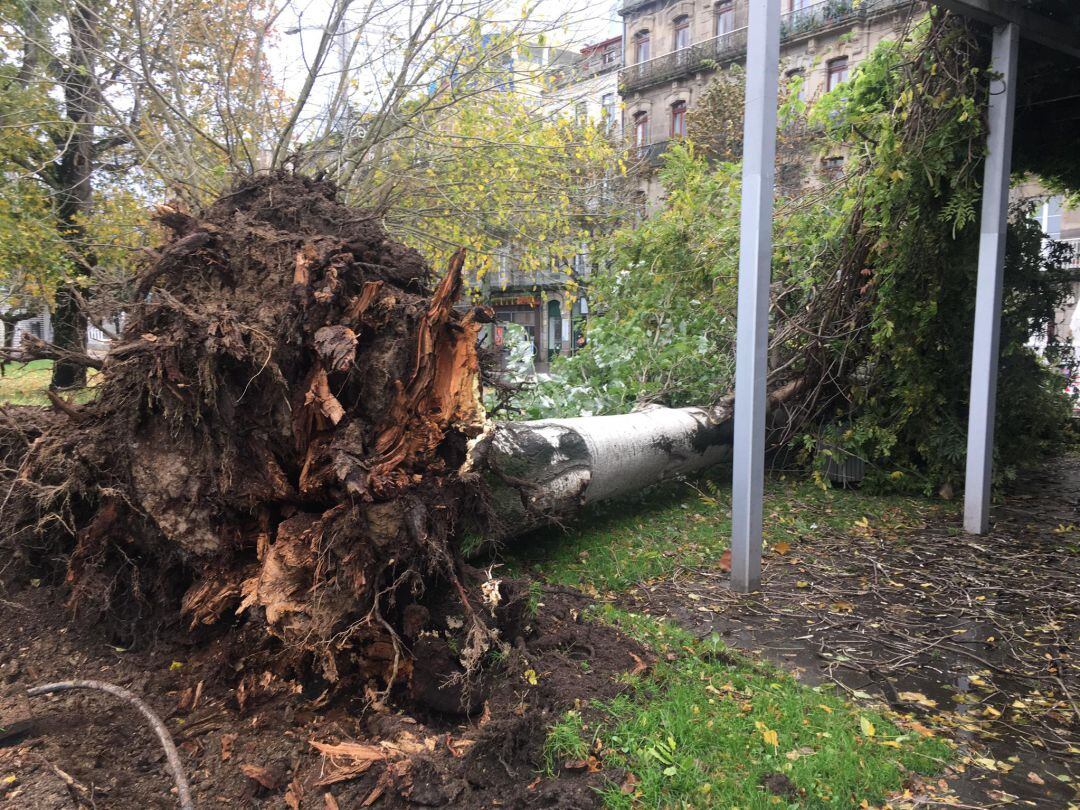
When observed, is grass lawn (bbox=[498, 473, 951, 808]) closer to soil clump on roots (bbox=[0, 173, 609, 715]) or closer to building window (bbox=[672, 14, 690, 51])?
soil clump on roots (bbox=[0, 173, 609, 715])

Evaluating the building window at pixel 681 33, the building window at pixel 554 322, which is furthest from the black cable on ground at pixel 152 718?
the building window at pixel 554 322

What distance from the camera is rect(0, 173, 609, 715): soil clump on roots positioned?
2.84 meters

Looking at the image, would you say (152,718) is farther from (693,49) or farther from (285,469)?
(693,49)

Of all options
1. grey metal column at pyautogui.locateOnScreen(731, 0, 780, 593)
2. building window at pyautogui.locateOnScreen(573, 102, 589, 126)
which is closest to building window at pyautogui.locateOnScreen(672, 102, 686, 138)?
building window at pyautogui.locateOnScreen(573, 102, 589, 126)

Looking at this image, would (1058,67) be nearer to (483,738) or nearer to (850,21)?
(483,738)

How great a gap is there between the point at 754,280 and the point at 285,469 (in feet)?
9.59

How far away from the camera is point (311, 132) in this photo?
6.96m

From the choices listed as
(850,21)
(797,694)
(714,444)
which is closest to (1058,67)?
(714,444)

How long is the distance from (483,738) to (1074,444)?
10317 millimetres

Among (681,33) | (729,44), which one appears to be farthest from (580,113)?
(681,33)

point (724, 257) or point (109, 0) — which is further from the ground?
point (109, 0)

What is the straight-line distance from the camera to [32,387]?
262 inches

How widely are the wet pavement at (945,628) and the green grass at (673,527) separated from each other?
0.21 m

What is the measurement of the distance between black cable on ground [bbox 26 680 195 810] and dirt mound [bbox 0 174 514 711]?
0.42m
